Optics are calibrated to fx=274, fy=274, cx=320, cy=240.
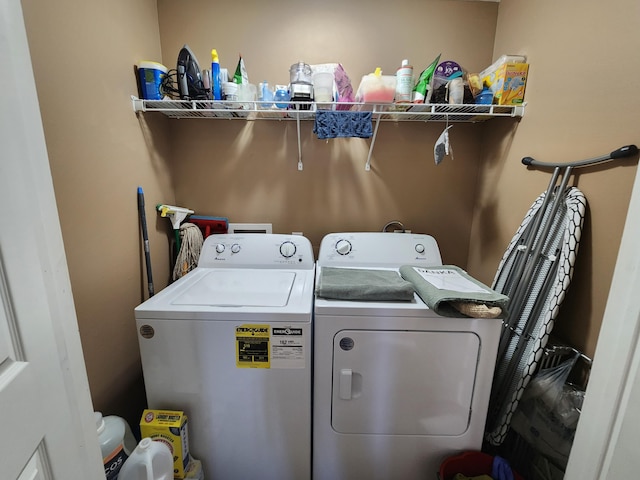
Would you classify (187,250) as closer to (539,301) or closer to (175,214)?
(175,214)

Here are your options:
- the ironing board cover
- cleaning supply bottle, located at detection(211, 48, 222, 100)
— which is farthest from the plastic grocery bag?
cleaning supply bottle, located at detection(211, 48, 222, 100)

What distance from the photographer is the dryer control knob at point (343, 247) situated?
1.68 meters

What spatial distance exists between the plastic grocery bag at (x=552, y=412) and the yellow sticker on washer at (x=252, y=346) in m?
1.13

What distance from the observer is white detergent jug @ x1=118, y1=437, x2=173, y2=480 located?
38.7 inches

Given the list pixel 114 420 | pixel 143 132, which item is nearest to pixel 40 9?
pixel 143 132

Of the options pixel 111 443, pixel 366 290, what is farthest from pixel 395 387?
pixel 111 443

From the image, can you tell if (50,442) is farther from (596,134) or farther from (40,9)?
(596,134)

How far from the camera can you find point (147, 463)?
980 mm

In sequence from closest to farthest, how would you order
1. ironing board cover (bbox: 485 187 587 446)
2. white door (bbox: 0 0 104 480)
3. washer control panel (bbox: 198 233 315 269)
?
white door (bbox: 0 0 104 480)
ironing board cover (bbox: 485 187 587 446)
washer control panel (bbox: 198 233 315 269)

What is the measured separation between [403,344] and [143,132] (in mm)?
1718

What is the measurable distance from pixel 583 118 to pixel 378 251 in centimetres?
107

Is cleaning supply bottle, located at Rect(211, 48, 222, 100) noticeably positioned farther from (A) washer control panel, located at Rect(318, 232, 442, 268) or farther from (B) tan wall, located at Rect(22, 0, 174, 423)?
(A) washer control panel, located at Rect(318, 232, 442, 268)

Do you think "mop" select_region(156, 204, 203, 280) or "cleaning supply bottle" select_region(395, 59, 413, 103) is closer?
"cleaning supply bottle" select_region(395, 59, 413, 103)

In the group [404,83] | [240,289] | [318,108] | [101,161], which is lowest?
[240,289]
